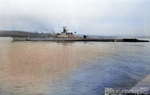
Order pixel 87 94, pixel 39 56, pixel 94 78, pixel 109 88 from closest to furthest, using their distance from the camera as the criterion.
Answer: pixel 87 94 → pixel 109 88 → pixel 94 78 → pixel 39 56

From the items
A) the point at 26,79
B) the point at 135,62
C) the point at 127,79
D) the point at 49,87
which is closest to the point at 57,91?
the point at 49,87

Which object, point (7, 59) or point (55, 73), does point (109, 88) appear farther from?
point (7, 59)

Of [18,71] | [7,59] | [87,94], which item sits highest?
[7,59]

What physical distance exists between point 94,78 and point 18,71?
834mm

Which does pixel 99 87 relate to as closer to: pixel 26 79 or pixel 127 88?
pixel 127 88

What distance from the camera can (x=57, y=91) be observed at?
148cm

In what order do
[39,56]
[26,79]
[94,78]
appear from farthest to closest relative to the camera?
1. [39,56]
2. [94,78]
3. [26,79]

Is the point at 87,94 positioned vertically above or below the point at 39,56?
below

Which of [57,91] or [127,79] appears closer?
[57,91]

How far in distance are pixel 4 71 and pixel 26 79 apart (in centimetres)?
26

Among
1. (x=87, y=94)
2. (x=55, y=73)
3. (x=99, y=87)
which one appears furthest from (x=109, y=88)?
(x=55, y=73)

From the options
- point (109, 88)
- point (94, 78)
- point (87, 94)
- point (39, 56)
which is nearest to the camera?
point (87, 94)

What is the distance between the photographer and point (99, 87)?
1.57m

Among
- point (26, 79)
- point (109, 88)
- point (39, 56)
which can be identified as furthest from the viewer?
point (39, 56)
